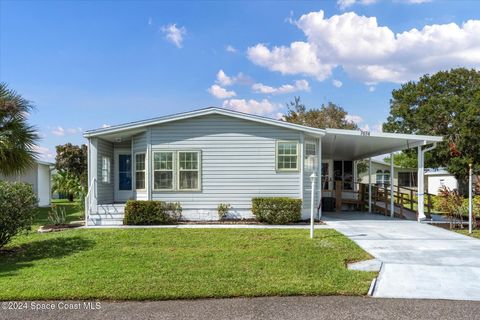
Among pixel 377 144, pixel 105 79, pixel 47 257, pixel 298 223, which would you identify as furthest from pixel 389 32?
pixel 47 257

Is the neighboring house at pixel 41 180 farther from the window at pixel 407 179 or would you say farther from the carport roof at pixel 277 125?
the window at pixel 407 179

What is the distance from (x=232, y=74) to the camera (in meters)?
23.7

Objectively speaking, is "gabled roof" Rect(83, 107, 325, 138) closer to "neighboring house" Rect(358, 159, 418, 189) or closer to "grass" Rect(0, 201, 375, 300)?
"grass" Rect(0, 201, 375, 300)

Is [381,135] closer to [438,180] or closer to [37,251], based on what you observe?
[37,251]

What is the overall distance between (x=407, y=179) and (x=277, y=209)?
28.9m

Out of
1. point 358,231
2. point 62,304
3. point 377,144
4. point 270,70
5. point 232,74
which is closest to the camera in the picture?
point 62,304

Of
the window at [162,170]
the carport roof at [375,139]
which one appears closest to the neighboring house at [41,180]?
the window at [162,170]

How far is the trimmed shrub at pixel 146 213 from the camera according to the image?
38.8ft

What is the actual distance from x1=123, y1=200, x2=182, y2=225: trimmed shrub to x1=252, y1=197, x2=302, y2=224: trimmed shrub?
275 cm

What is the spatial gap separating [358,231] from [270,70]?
18190 millimetres

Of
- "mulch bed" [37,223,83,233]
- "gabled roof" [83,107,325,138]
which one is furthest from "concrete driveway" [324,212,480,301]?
"mulch bed" [37,223,83,233]

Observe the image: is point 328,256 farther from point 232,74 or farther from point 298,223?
point 232,74

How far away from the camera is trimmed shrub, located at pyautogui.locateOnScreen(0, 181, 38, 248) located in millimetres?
7789

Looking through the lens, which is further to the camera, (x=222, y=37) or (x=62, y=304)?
(x=222, y=37)
